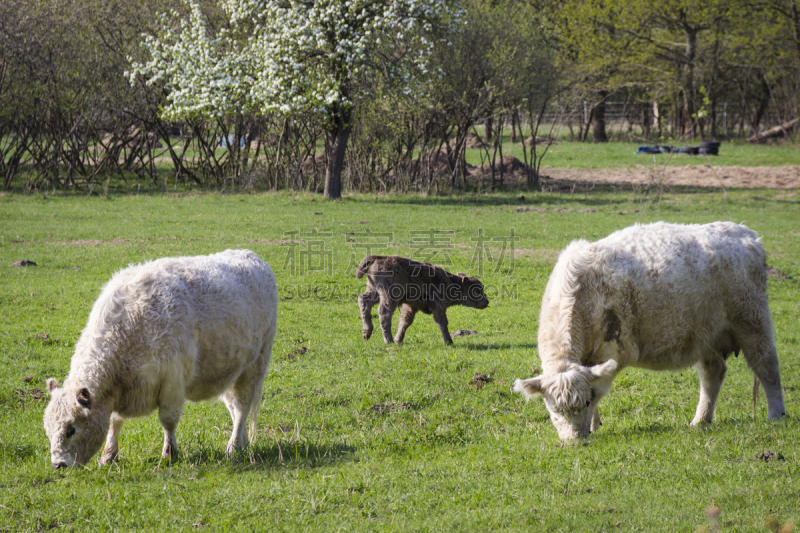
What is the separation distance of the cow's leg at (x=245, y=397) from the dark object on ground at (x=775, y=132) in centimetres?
4326

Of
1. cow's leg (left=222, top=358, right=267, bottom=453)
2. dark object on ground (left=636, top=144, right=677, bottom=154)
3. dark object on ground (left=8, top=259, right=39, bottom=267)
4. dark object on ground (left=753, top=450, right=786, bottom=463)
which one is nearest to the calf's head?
cow's leg (left=222, top=358, right=267, bottom=453)

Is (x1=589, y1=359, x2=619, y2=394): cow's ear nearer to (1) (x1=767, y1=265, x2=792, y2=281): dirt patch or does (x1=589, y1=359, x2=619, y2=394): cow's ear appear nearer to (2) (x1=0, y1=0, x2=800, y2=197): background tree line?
(1) (x1=767, y1=265, x2=792, y2=281): dirt patch

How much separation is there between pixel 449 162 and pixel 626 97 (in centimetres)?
2843

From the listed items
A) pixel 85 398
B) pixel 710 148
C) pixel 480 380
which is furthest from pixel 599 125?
pixel 85 398

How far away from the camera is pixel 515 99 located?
30875 millimetres

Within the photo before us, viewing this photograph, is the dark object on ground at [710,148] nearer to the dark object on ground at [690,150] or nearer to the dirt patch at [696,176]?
the dark object on ground at [690,150]

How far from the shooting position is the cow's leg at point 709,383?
7.24 metres

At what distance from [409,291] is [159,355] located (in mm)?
5386

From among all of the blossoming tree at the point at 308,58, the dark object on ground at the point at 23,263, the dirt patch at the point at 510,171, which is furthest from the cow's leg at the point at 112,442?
the dirt patch at the point at 510,171

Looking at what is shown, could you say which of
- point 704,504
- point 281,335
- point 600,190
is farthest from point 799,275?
point 600,190

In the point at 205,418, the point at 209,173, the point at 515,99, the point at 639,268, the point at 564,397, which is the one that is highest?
the point at 515,99

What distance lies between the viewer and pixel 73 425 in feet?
17.6

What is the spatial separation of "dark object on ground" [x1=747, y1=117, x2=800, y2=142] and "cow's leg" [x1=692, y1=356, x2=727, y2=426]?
40.3m

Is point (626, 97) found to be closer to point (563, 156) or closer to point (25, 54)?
point (563, 156)
